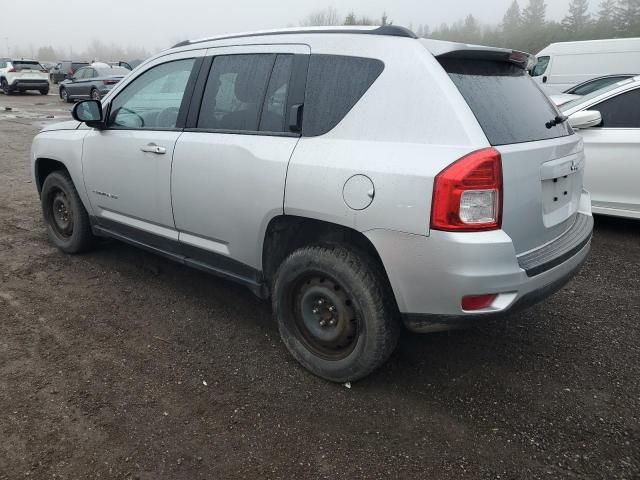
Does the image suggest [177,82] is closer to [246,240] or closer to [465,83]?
[246,240]

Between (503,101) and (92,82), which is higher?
(92,82)

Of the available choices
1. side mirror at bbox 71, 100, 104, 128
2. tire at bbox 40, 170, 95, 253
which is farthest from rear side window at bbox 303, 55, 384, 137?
tire at bbox 40, 170, 95, 253

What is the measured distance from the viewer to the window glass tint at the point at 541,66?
17.1 meters

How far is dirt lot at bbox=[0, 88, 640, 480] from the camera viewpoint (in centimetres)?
227

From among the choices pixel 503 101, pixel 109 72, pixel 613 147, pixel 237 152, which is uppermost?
pixel 109 72

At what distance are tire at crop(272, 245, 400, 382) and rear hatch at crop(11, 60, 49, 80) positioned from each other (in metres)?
26.9

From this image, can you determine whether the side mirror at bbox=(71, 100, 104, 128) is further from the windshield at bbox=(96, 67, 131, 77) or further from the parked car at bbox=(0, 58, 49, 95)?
the parked car at bbox=(0, 58, 49, 95)

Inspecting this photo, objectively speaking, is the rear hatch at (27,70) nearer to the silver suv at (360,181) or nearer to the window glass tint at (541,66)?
the window glass tint at (541,66)

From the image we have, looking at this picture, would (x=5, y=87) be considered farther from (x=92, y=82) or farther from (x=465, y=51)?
(x=465, y=51)

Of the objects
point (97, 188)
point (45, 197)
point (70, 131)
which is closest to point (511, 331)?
point (97, 188)

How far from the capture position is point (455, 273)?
89.1 inches

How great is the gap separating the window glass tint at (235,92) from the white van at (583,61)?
14.3m

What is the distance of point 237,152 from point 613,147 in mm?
4088

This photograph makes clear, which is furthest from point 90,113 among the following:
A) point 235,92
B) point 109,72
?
point 109,72
